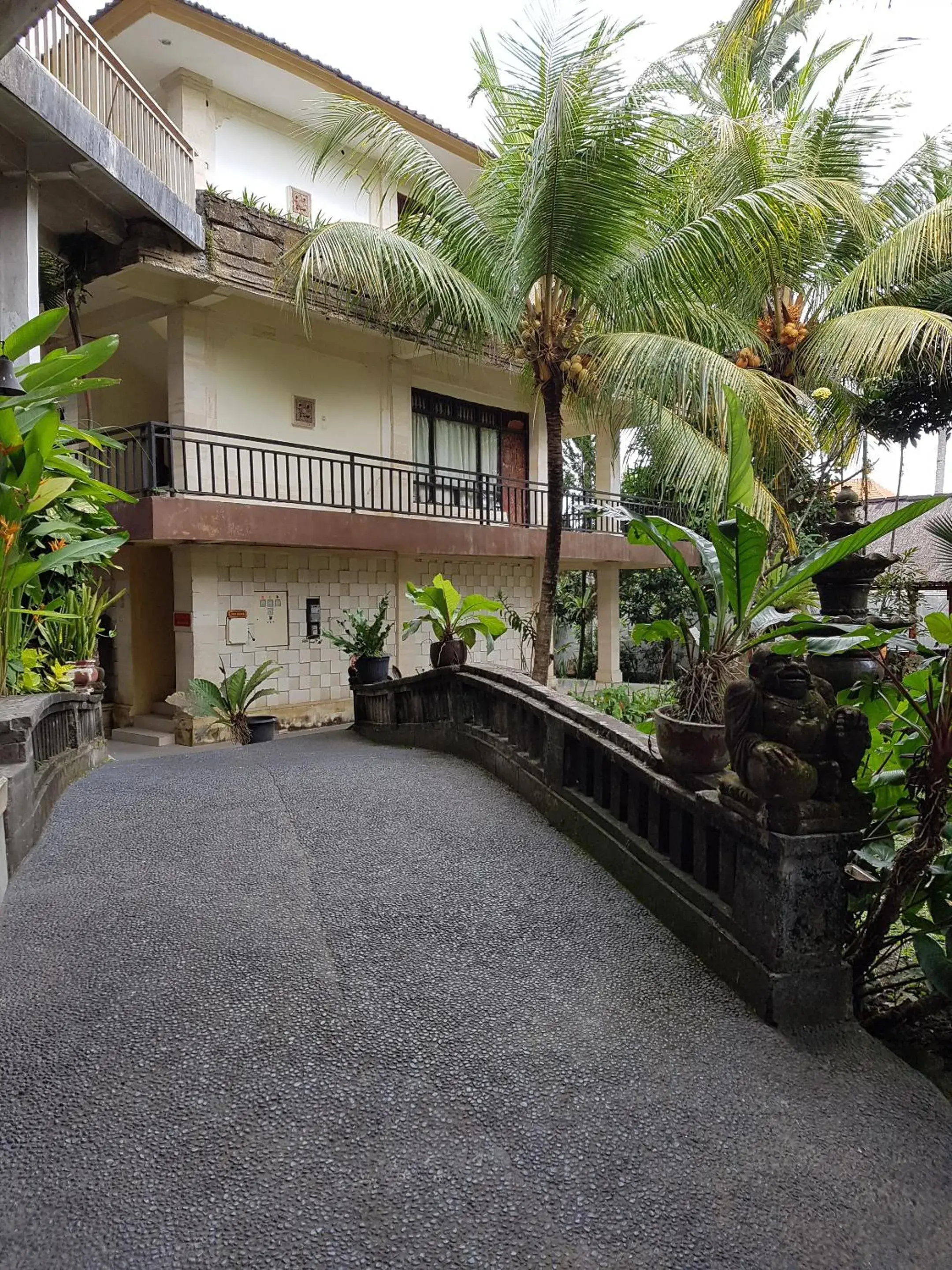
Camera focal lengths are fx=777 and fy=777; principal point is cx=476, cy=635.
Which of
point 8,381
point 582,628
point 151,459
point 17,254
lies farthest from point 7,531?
point 582,628

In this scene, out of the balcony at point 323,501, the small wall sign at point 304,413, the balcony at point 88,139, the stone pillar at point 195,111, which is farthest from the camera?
the small wall sign at point 304,413

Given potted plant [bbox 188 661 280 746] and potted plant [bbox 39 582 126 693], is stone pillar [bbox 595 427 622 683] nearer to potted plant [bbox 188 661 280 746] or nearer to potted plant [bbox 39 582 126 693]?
potted plant [bbox 188 661 280 746]

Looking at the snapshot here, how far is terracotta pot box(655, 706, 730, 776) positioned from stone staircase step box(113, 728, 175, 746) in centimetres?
918

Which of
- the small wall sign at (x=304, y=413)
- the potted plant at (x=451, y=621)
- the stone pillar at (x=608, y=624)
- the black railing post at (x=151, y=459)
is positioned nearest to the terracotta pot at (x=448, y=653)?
the potted plant at (x=451, y=621)

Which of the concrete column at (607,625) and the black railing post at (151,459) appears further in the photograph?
the concrete column at (607,625)

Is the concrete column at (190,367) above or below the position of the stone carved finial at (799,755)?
above

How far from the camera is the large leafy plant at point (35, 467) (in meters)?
4.18

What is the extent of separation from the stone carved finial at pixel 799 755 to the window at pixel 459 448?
34.3 ft

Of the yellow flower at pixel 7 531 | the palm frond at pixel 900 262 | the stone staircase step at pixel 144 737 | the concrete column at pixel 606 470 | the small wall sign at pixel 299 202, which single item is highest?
the small wall sign at pixel 299 202

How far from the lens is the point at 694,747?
3.37 metres

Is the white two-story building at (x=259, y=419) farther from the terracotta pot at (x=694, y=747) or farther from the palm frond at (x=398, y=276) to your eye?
the terracotta pot at (x=694, y=747)

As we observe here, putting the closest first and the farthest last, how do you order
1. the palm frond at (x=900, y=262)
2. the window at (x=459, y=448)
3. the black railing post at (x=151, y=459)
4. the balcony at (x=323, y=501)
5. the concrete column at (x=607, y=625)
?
the palm frond at (x=900, y=262), the black railing post at (x=151, y=459), the balcony at (x=323, y=501), the window at (x=459, y=448), the concrete column at (x=607, y=625)

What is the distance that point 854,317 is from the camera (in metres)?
9.20

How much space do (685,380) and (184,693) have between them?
24.3 feet
